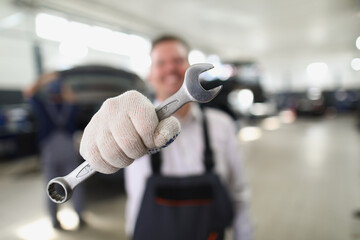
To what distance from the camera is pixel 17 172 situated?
1808 mm

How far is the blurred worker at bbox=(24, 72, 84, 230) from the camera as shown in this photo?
258mm

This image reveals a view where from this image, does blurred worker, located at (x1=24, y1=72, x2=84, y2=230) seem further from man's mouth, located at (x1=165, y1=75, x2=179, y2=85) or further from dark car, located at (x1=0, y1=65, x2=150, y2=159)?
man's mouth, located at (x1=165, y1=75, x2=179, y2=85)

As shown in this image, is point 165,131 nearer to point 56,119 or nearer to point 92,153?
point 92,153

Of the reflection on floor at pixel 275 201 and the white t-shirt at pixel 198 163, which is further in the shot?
the reflection on floor at pixel 275 201

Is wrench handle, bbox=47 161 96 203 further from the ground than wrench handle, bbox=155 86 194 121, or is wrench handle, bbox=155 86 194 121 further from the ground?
wrench handle, bbox=155 86 194 121

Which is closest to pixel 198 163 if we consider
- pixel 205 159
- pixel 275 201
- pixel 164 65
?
pixel 205 159

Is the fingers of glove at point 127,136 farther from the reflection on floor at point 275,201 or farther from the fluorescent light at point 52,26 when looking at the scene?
the reflection on floor at point 275,201

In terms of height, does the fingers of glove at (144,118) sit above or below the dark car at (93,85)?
below

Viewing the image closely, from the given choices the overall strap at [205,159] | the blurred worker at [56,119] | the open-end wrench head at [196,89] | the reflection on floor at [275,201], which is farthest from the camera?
the reflection on floor at [275,201]

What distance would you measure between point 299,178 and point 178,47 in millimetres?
1987

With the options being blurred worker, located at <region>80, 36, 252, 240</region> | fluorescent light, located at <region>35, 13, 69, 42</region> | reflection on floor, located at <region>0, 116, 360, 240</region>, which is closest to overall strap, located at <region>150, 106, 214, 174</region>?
blurred worker, located at <region>80, 36, 252, 240</region>

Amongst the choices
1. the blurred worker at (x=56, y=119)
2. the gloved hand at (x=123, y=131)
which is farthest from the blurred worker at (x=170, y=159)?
the blurred worker at (x=56, y=119)

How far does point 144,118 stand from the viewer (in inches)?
6.2

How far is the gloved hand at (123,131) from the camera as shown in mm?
158
